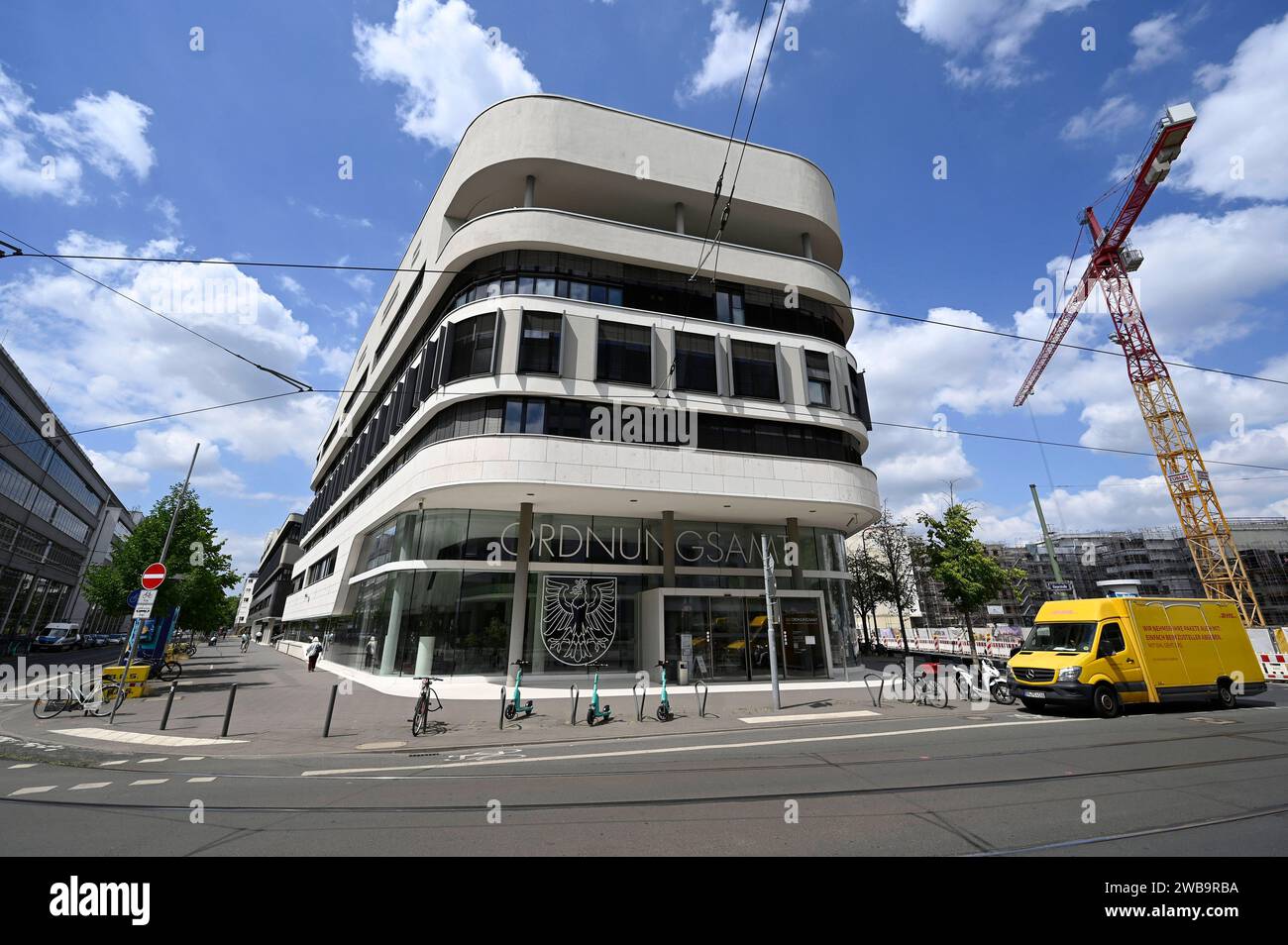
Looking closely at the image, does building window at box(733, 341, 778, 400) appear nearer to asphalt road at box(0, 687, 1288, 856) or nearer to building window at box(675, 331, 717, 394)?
building window at box(675, 331, 717, 394)

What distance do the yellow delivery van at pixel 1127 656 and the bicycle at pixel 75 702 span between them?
24556 millimetres

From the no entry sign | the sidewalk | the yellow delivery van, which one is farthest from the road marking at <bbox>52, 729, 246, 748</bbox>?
the yellow delivery van

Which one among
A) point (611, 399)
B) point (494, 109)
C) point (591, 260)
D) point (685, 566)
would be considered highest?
point (494, 109)

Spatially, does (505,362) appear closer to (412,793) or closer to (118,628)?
(412,793)

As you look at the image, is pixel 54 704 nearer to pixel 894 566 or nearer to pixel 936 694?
pixel 936 694

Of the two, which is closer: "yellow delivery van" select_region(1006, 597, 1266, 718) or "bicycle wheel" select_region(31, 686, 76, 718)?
"yellow delivery van" select_region(1006, 597, 1266, 718)

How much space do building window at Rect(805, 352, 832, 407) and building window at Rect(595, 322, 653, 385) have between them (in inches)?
314

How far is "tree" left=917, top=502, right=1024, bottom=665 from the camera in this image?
31.8 metres

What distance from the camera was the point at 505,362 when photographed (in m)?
21.6

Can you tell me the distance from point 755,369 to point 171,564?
2927cm

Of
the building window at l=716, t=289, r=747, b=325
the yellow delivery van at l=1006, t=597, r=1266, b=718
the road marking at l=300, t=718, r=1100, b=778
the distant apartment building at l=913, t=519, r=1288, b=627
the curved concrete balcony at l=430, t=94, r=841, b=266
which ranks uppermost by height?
the curved concrete balcony at l=430, t=94, r=841, b=266

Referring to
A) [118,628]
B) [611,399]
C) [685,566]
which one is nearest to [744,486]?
[685,566]
